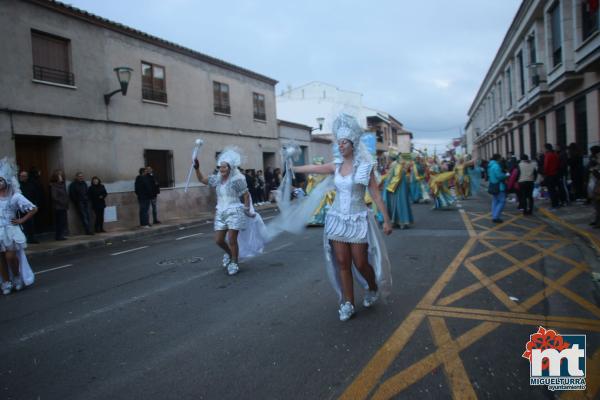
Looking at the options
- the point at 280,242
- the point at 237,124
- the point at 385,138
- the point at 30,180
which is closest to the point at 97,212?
the point at 30,180

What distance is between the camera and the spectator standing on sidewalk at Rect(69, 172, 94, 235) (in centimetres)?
1309

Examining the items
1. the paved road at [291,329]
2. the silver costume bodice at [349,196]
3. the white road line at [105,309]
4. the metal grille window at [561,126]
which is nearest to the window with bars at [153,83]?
the paved road at [291,329]

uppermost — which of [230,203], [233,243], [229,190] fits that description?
[229,190]

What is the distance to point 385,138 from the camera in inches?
2456

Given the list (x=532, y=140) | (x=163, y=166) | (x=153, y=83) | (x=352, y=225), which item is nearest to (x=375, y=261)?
(x=352, y=225)

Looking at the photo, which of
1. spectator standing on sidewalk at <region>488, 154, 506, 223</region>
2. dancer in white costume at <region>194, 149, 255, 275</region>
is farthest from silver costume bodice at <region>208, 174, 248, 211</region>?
spectator standing on sidewalk at <region>488, 154, 506, 223</region>

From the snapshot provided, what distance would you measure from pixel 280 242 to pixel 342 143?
18.2ft

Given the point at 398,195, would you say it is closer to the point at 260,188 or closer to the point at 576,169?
the point at 576,169

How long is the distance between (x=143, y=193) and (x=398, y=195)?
844 centimetres

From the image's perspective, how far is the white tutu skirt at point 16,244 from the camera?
652cm

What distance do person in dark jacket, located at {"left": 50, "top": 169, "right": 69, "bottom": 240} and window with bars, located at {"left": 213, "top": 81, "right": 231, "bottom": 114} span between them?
33.2 feet

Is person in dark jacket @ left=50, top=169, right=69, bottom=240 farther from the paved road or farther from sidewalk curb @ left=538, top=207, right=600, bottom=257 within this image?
sidewalk curb @ left=538, top=207, right=600, bottom=257

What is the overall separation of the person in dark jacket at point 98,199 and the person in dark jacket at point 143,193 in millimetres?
1151

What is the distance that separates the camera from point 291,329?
4.20 meters
